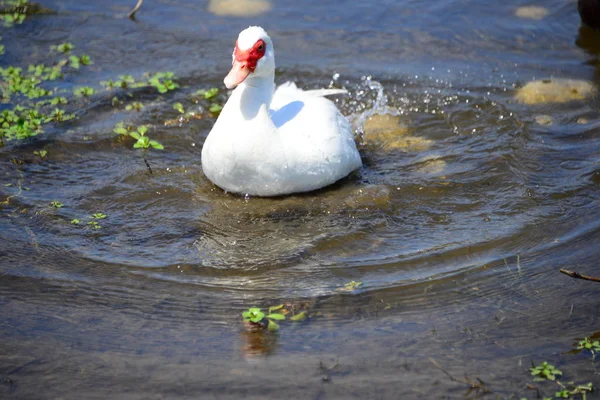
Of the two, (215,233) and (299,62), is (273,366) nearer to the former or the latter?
(215,233)

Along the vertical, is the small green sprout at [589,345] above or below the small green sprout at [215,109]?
below

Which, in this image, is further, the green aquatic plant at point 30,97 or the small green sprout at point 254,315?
the green aquatic plant at point 30,97

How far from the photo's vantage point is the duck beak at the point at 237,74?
4781mm

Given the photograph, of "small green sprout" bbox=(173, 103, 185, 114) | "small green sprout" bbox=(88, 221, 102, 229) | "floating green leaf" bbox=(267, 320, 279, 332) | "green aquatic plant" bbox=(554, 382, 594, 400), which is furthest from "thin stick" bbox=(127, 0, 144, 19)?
"green aquatic plant" bbox=(554, 382, 594, 400)

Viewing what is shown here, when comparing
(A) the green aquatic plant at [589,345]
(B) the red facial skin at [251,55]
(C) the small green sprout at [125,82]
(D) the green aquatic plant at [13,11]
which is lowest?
(A) the green aquatic plant at [589,345]

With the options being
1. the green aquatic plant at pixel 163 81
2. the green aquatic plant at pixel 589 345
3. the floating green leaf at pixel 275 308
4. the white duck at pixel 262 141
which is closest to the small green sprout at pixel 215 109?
the green aquatic plant at pixel 163 81

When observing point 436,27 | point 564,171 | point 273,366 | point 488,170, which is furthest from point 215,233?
point 436,27

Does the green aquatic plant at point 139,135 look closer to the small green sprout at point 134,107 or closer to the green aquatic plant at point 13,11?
the small green sprout at point 134,107

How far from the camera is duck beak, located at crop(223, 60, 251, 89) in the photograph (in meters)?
4.78

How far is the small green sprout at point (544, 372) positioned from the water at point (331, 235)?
2.1 inches

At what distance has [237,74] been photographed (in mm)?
4832

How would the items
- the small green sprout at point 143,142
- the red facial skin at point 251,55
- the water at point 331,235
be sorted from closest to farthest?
1. the water at point 331,235
2. the red facial skin at point 251,55
3. the small green sprout at point 143,142

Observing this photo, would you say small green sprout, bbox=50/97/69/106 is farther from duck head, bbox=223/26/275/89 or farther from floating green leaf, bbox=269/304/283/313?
floating green leaf, bbox=269/304/283/313

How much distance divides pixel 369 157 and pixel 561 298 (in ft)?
7.61
